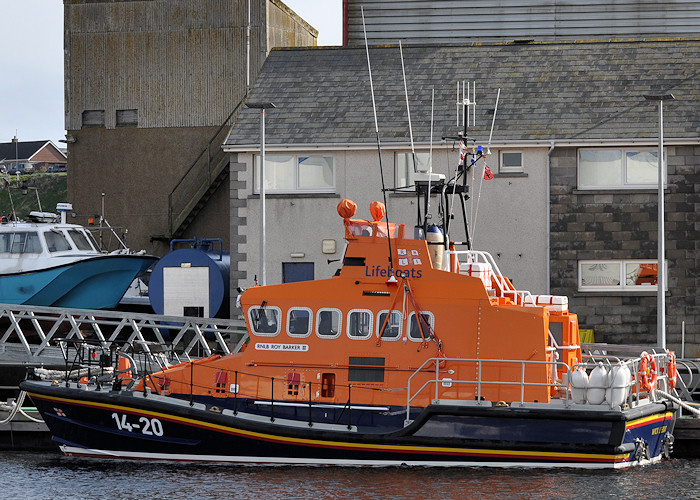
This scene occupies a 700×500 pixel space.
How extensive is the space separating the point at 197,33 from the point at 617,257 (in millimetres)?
13131

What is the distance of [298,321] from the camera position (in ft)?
46.0

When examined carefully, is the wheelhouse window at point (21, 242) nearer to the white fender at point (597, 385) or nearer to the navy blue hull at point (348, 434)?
the navy blue hull at point (348, 434)

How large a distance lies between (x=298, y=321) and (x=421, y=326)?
5.03ft

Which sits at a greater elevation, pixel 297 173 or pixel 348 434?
pixel 297 173

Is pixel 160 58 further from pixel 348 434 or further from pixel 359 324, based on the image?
pixel 348 434

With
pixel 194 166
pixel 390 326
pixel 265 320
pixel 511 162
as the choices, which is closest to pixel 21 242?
pixel 194 166

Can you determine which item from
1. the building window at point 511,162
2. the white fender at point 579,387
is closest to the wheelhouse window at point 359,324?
the white fender at point 579,387

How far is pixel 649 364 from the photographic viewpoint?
1428 cm

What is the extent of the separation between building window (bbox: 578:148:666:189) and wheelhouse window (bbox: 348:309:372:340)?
8.31m

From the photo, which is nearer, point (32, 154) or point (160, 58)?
point (160, 58)

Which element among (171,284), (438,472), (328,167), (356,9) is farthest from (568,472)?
(356,9)

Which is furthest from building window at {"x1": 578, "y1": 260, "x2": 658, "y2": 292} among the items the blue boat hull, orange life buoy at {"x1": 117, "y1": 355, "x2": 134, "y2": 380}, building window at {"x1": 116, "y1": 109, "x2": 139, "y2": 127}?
building window at {"x1": 116, "y1": 109, "x2": 139, "y2": 127}

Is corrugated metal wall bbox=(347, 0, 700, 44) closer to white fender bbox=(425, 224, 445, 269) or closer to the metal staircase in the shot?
the metal staircase

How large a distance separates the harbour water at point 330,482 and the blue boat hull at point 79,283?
8843mm
